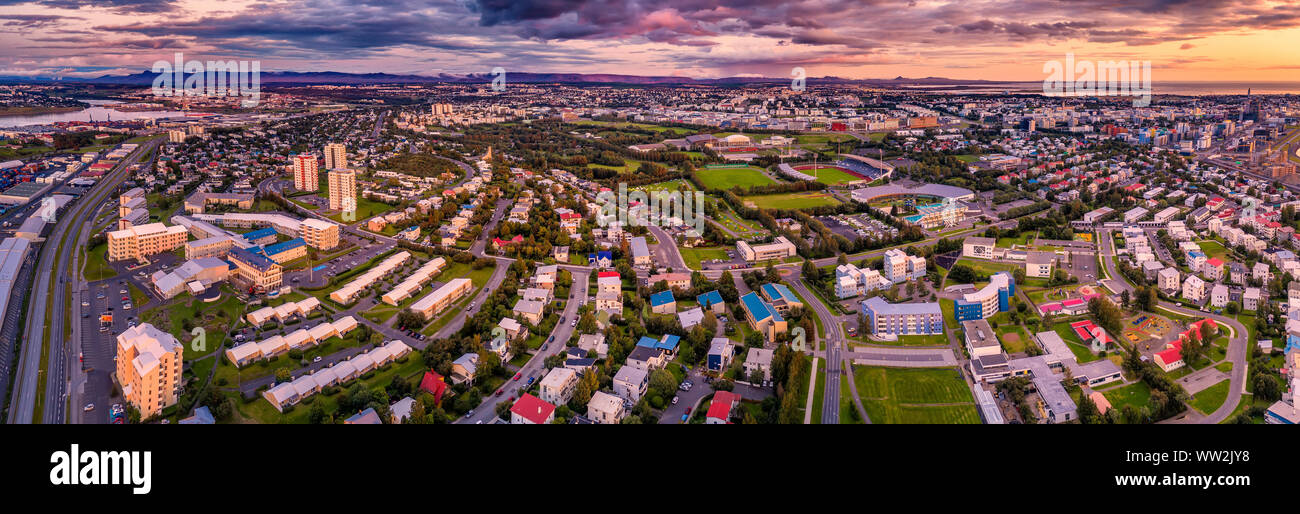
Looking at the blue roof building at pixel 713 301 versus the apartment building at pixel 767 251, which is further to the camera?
the apartment building at pixel 767 251

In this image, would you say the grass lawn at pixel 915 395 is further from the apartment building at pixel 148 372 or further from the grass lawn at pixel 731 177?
the grass lawn at pixel 731 177

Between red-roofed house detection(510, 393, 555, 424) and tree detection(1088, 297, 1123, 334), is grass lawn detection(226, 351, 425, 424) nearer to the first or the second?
red-roofed house detection(510, 393, 555, 424)

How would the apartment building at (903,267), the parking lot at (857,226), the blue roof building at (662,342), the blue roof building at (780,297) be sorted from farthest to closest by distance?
the parking lot at (857,226) → the apartment building at (903,267) → the blue roof building at (780,297) → the blue roof building at (662,342)

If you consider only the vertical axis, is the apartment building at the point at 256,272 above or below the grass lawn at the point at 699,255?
below

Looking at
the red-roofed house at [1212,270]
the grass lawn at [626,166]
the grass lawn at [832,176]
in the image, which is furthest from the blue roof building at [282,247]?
the red-roofed house at [1212,270]

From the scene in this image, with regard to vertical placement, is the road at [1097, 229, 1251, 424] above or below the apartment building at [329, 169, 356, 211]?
below

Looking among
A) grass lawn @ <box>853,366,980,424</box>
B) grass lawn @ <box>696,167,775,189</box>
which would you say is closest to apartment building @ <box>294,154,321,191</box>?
grass lawn @ <box>696,167,775,189</box>
